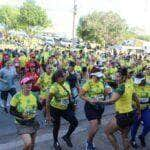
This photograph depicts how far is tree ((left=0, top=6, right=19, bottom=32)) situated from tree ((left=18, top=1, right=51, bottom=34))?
2.71 m

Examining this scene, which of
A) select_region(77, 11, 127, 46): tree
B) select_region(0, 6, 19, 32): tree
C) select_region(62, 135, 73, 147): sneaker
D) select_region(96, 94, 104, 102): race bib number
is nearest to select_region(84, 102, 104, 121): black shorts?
select_region(96, 94, 104, 102): race bib number

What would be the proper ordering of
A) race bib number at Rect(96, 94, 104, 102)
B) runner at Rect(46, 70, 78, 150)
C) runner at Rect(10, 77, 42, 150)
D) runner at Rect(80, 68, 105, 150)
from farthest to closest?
race bib number at Rect(96, 94, 104, 102) < runner at Rect(80, 68, 105, 150) < runner at Rect(46, 70, 78, 150) < runner at Rect(10, 77, 42, 150)

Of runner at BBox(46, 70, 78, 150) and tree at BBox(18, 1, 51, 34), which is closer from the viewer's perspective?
runner at BBox(46, 70, 78, 150)

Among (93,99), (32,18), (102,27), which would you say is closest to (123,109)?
(93,99)

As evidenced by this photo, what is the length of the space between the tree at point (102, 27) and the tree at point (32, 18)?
6677 millimetres

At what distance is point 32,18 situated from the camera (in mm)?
59594

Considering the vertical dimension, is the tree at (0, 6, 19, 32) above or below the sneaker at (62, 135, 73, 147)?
below

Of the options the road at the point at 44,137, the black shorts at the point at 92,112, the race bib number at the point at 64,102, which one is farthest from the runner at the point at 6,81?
the black shorts at the point at 92,112

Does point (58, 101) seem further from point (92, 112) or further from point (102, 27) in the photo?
point (102, 27)

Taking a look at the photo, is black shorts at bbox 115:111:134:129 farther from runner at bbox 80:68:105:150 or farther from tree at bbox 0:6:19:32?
tree at bbox 0:6:19:32

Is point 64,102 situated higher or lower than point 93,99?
lower

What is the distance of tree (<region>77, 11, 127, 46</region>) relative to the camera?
5459 centimetres

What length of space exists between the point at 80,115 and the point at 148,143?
3444 millimetres

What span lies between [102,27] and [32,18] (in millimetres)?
10264
